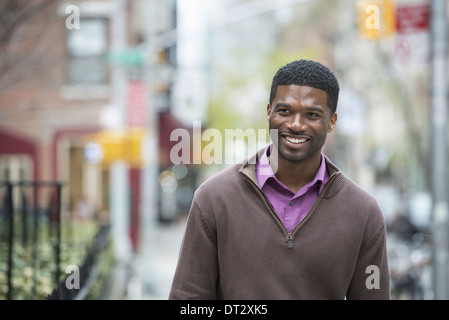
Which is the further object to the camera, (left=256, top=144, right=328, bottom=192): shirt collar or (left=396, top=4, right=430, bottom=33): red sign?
(left=396, top=4, right=430, bottom=33): red sign

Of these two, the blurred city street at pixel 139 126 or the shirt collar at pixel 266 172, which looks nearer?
the shirt collar at pixel 266 172

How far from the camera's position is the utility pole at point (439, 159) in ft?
18.4

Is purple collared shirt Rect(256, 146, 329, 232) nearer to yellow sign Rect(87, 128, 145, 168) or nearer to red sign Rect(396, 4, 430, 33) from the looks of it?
red sign Rect(396, 4, 430, 33)

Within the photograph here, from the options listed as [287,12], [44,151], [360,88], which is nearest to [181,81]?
[44,151]

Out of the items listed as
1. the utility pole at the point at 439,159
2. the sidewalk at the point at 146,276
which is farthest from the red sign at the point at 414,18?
the sidewalk at the point at 146,276

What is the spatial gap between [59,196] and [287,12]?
31311mm

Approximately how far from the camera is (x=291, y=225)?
2.10 metres

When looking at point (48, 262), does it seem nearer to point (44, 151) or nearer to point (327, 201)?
point (327, 201)

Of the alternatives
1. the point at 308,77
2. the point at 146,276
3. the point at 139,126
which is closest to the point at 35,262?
the point at 308,77

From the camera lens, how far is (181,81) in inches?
484

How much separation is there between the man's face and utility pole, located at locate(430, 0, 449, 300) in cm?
381

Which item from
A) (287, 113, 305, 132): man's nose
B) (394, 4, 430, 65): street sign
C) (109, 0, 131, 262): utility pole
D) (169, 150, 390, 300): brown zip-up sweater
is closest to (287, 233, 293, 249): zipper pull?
(169, 150, 390, 300): brown zip-up sweater

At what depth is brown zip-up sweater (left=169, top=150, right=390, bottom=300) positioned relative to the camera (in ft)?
6.72

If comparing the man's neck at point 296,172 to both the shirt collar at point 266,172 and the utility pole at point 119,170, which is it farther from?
the utility pole at point 119,170
